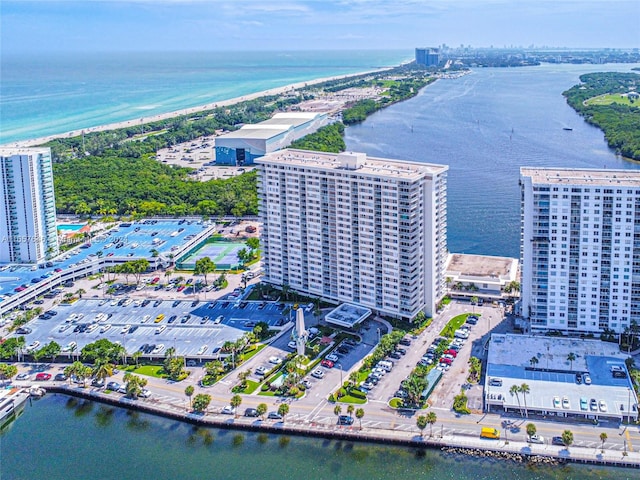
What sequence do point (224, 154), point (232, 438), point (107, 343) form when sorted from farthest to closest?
point (224, 154) → point (107, 343) → point (232, 438)

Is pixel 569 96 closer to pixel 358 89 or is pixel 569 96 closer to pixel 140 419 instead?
pixel 358 89

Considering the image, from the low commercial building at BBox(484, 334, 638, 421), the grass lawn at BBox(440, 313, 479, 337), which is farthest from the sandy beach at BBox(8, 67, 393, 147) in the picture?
the low commercial building at BBox(484, 334, 638, 421)

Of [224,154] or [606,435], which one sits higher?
[224,154]

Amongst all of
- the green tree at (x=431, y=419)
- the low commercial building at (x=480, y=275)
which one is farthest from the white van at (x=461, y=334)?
the green tree at (x=431, y=419)

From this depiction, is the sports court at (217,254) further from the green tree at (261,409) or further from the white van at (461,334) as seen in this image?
the green tree at (261,409)

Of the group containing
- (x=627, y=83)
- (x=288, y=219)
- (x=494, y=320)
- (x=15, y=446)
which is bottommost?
(x=15, y=446)

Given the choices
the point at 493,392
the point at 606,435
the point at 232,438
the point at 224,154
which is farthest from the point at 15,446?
the point at 224,154
